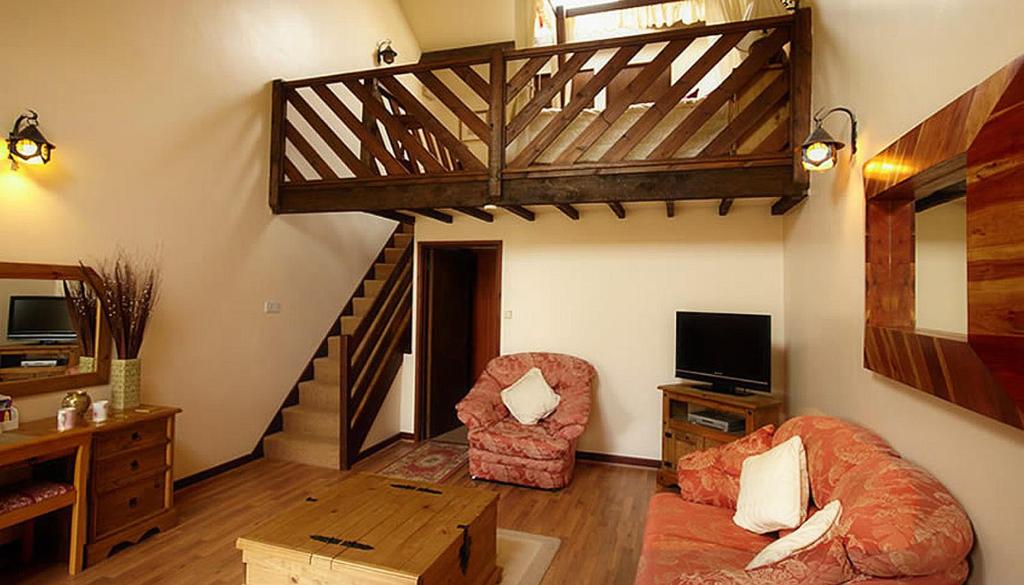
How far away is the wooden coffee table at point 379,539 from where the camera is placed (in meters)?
1.90

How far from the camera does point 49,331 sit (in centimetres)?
286

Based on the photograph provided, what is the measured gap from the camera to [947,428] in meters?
1.59

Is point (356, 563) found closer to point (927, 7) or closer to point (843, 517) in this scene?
point (843, 517)

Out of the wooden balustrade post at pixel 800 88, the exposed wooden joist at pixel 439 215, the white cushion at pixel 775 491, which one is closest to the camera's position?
the white cushion at pixel 775 491

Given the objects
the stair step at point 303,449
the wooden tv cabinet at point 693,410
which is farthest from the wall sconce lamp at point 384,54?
the wooden tv cabinet at point 693,410

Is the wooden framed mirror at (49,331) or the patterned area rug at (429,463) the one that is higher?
the wooden framed mirror at (49,331)

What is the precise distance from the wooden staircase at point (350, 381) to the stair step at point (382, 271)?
1.06ft

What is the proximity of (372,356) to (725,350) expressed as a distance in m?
3.01

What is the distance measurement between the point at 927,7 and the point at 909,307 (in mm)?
1006

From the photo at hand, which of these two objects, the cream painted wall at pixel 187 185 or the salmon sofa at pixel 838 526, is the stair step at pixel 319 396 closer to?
the cream painted wall at pixel 187 185

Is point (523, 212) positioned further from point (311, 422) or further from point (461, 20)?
point (461, 20)

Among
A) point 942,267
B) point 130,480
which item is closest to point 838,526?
point 942,267

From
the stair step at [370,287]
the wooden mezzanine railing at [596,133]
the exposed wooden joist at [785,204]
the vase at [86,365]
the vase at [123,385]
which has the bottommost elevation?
the vase at [123,385]

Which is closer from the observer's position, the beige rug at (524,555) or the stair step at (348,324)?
the beige rug at (524,555)
